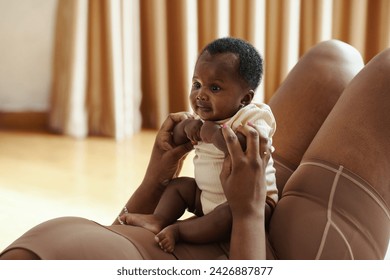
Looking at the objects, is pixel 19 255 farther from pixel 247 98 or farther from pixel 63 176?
pixel 63 176

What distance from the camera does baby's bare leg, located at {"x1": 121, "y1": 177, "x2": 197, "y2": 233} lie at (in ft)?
4.50

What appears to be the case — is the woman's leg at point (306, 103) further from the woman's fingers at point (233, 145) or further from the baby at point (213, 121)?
the woman's fingers at point (233, 145)

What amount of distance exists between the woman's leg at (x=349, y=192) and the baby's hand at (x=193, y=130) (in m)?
0.24

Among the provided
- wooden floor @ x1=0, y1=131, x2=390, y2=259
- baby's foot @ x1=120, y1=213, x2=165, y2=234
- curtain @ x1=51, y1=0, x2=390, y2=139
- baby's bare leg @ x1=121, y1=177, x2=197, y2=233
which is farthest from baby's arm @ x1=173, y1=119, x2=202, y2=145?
curtain @ x1=51, y1=0, x2=390, y2=139

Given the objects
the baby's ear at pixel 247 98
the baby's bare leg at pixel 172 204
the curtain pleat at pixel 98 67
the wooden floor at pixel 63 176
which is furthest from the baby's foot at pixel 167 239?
the curtain pleat at pixel 98 67

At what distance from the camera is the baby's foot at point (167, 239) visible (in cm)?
120

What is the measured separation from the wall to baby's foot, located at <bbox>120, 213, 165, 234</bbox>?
10.1ft

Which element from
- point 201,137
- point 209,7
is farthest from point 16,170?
point 201,137

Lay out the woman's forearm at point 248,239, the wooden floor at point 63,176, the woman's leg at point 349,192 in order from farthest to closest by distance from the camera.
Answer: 1. the wooden floor at point 63,176
2. the woman's leg at point 349,192
3. the woman's forearm at point 248,239

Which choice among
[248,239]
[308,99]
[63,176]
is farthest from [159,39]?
[248,239]

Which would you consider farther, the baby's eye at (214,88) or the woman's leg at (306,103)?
the woman's leg at (306,103)

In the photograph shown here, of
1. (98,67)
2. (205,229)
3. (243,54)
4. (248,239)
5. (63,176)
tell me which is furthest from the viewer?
(98,67)

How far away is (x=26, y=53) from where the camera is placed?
4242 mm

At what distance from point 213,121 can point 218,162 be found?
101mm
